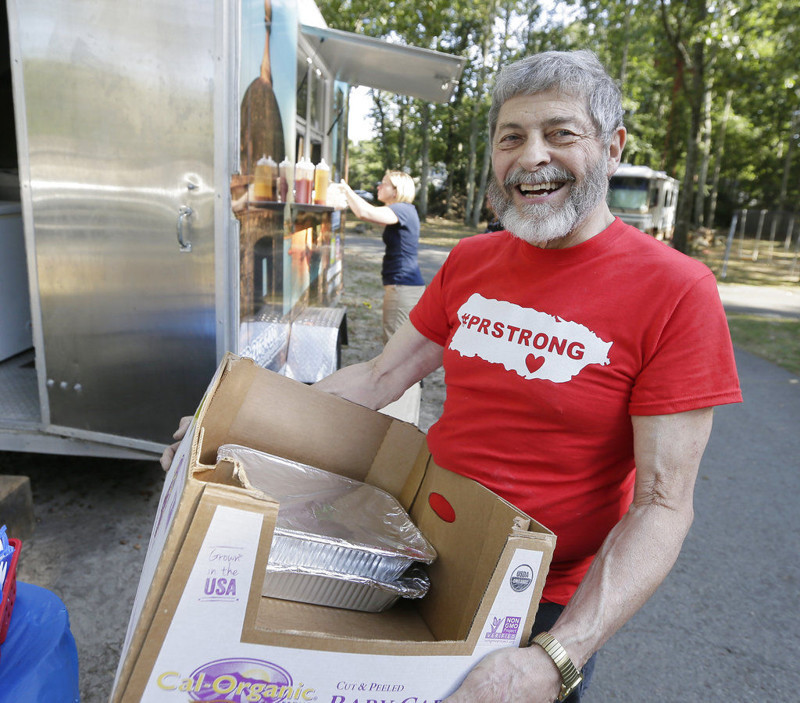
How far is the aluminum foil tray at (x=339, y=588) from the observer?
57.3 inches

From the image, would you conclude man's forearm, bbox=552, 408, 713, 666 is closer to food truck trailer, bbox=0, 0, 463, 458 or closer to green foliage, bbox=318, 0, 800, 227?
food truck trailer, bbox=0, 0, 463, 458

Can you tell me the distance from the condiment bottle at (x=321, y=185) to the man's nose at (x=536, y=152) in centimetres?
372

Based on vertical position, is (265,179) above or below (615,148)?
below

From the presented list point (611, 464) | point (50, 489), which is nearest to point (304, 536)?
point (611, 464)

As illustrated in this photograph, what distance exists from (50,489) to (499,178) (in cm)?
355

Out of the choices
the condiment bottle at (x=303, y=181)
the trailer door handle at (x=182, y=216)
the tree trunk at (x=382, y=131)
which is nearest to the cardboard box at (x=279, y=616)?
the trailer door handle at (x=182, y=216)

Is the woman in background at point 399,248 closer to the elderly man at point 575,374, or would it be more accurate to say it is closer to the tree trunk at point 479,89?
the elderly man at point 575,374

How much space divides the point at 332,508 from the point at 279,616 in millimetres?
356

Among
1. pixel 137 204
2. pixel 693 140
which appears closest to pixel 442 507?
pixel 137 204

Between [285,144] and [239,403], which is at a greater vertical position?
[285,144]

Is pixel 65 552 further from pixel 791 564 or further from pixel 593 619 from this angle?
pixel 791 564

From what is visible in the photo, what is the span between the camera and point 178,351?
3.23 meters

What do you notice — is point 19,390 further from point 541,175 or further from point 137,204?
point 541,175

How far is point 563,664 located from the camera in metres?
1.21
